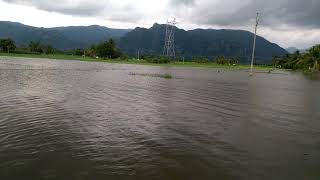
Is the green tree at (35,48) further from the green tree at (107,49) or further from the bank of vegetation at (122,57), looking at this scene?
the green tree at (107,49)

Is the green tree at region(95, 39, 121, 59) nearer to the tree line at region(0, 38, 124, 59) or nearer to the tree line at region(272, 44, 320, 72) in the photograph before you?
Result: the tree line at region(0, 38, 124, 59)

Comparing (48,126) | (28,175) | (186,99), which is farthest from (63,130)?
(186,99)

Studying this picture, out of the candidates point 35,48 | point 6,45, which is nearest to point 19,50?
point 35,48

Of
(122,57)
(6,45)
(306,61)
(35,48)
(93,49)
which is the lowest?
(122,57)

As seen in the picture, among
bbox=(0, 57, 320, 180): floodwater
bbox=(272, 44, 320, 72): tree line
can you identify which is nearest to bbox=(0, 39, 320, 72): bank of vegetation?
bbox=(272, 44, 320, 72): tree line

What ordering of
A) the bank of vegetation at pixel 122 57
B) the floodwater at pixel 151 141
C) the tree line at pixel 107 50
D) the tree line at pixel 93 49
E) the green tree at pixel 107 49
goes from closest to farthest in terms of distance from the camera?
the floodwater at pixel 151 141 → the bank of vegetation at pixel 122 57 → the tree line at pixel 93 49 → the green tree at pixel 107 49 → the tree line at pixel 107 50

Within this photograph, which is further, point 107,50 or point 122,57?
point 122,57

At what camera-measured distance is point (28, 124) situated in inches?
675

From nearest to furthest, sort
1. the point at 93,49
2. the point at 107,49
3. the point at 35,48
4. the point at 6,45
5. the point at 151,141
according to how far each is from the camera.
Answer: the point at 151,141 → the point at 6,45 → the point at 107,49 → the point at 35,48 → the point at 93,49

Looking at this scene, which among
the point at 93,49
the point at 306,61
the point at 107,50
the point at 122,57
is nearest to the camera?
the point at 306,61

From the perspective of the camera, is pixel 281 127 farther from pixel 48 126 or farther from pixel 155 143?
pixel 48 126

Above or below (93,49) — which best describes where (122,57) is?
below

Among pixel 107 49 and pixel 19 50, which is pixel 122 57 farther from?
pixel 19 50

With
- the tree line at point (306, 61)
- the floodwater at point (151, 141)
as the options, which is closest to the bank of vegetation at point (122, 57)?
the tree line at point (306, 61)
